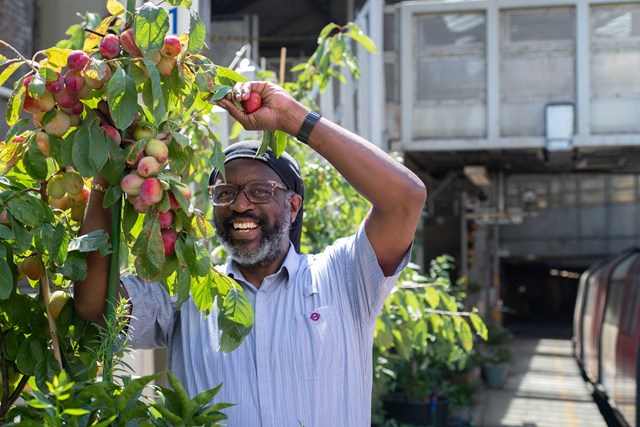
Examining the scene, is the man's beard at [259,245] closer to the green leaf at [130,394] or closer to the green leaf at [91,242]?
the green leaf at [91,242]

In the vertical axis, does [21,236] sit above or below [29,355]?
above

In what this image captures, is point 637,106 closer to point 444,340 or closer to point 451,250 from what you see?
point 451,250

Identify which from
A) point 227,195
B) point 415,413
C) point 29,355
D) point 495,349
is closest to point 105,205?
point 29,355

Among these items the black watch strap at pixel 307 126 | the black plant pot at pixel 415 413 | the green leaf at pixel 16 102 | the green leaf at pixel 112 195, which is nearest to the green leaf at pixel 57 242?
the green leaf at pixel 112 195

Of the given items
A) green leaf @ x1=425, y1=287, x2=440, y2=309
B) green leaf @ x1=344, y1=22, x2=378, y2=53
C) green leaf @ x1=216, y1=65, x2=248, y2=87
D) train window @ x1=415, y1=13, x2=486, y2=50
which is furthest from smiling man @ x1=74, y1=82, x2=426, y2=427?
train window @ x1=415, y1=13, x2=486, y2=50

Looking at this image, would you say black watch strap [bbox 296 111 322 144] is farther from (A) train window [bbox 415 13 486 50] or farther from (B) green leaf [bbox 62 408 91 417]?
(A) train window [bbox 415 13 486 50]

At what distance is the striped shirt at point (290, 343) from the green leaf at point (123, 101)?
0.77 metres

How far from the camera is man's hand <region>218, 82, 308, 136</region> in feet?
6.84

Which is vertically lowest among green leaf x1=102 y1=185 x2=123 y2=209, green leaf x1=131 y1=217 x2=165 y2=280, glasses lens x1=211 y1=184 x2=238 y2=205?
green leaf x1=131 y1=217 x2=165 y2=280

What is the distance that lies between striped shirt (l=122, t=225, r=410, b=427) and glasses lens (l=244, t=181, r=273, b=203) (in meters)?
0.20

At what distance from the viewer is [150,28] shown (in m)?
1.77

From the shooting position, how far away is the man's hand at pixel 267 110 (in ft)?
6.84

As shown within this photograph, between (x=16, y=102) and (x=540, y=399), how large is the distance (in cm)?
1536

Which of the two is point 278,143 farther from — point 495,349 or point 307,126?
point 495,349
